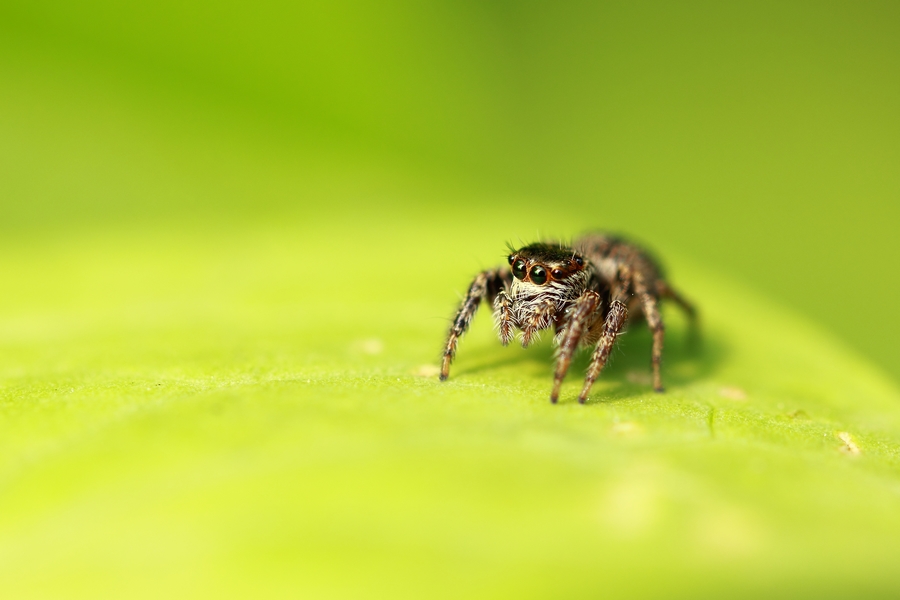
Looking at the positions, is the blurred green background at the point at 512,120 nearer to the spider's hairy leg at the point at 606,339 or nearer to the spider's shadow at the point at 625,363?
the spider's shadow at the point at 625,363

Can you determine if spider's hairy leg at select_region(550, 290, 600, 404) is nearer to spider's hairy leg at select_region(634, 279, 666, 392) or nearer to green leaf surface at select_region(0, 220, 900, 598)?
green leaf surface at select_region(0, 220, 900, 598)

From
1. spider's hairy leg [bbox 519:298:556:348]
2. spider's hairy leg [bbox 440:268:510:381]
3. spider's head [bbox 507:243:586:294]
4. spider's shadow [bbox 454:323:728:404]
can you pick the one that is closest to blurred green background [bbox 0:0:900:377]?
spider's shadow [bbox 454:323:728:404]

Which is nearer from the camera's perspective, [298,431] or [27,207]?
[298,431]

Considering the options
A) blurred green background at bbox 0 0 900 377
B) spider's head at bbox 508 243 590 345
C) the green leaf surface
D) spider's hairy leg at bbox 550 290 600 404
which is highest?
blurred green background at bbox 0 0 900 377

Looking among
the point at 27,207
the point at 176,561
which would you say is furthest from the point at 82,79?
the point at 176,561

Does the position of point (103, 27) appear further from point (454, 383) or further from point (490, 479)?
point (490, 479)

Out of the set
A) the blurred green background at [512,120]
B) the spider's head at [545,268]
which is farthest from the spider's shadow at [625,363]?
the blurred green background at [512,120]
